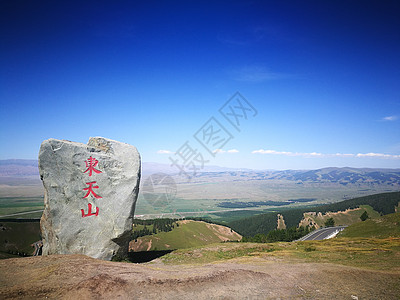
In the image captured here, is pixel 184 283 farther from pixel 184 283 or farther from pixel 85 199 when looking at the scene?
pixel 85 199

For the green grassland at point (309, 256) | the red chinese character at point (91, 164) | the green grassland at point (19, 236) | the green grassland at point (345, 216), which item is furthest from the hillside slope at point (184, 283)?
the green grassland at point (345, 216)

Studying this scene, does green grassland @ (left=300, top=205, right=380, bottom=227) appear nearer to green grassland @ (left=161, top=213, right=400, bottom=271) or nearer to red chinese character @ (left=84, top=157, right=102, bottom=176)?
green grassland @ (left=161, top=213, right=400, bottom=271)

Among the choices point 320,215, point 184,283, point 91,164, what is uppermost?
point 91,164

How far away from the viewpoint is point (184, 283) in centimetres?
1202

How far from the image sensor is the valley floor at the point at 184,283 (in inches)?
412

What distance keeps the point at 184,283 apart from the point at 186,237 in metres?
102

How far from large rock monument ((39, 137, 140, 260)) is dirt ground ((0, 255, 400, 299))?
353 cm

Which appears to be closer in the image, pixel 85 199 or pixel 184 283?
pixel 184 283

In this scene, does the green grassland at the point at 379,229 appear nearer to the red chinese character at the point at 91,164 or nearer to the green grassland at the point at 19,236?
the red chinese character at the point at 91,164

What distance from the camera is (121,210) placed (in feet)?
67.3

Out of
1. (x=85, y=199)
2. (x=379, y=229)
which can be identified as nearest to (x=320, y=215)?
(x=379, y=229)

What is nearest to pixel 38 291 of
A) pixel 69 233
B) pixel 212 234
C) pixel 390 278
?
pixel 69 233

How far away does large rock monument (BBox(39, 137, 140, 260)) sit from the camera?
19.2 meters

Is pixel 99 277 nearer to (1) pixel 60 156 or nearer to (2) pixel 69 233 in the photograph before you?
(2) pixel 69 233
